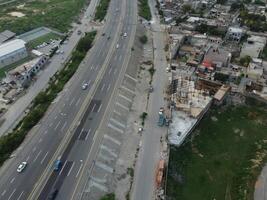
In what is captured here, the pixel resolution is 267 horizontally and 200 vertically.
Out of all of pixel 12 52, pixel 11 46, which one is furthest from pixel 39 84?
pixel 11 46

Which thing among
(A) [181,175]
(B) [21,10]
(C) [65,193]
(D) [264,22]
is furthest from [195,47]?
(B) [21,10]

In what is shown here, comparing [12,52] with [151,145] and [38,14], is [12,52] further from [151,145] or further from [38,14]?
[151,145]

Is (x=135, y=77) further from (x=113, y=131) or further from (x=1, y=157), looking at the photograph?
(x=1, y=157)

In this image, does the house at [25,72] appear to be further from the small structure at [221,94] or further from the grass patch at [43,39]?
the small structure at [221,94]

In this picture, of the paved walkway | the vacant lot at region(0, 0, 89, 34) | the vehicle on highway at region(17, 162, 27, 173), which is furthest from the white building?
the vehicle on highway at region(17, 162, 27, 173)

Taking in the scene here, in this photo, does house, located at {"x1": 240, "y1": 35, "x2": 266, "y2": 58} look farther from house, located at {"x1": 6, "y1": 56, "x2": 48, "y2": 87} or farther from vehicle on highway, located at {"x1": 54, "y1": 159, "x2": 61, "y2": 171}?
vehicle on highway, located at {"x1": 54, "y1": 159, "x2": 61, "y2": 171}

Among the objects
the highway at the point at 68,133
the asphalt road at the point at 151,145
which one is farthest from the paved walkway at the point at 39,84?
the asphalt road at the point at 151,145
